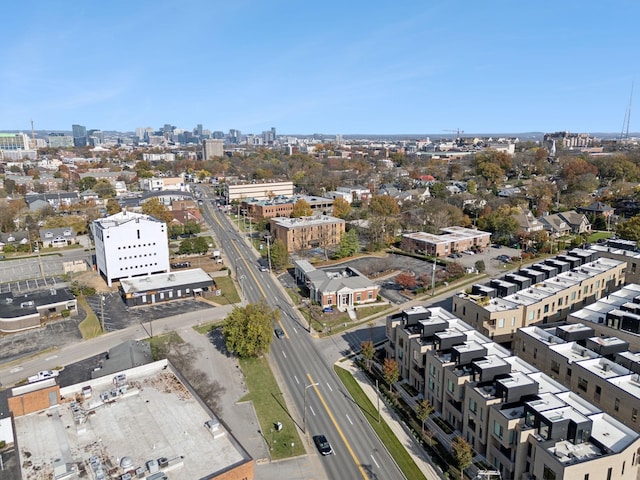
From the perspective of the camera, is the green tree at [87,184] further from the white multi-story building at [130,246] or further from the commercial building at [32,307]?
the commercial building at [32,307]

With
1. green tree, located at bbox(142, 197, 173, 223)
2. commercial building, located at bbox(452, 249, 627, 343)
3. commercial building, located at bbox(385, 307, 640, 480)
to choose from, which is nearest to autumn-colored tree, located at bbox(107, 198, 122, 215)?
green tree, located at bbox(142, 197, 173, 223)

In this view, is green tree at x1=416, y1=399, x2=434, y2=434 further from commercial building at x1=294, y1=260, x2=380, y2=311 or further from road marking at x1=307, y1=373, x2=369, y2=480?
commercial building at x1=294, y1=260, x2=380, y2=311

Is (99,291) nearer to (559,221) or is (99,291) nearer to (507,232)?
(507,232)

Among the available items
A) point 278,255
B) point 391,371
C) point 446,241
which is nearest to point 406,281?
point 278,255

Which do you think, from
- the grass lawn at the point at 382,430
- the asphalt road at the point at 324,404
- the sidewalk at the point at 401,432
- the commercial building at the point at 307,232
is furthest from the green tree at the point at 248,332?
the commercial building at the point at 307,232

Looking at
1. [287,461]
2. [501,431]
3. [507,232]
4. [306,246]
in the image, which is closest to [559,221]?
[507,232]

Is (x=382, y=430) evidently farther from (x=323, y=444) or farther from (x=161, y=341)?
(x=161, y=341)
